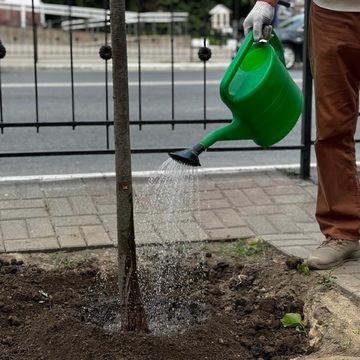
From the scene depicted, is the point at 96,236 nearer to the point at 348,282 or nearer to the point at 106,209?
the point at 106,209

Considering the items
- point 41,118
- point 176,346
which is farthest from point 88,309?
point 41,118

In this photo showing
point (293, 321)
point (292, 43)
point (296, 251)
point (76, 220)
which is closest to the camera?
point (293, 321)

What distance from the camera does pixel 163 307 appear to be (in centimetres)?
324

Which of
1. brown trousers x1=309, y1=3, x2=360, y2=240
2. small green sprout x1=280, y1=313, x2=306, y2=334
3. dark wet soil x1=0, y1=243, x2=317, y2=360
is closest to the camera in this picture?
dark wet soil x1=0, y1=243, x2=317, y2=360

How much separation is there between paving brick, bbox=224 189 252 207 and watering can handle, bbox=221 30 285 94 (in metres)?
1.69

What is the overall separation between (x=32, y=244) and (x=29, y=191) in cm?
108

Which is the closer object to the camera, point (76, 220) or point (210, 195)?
point (76, 220)

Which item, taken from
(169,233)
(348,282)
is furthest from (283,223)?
(348,282)

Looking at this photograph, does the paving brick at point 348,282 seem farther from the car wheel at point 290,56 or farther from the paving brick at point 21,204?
the car wheel at point 290,56

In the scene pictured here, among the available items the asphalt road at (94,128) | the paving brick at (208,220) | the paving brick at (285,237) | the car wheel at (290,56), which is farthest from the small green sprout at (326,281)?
the car wheel at (290,56)

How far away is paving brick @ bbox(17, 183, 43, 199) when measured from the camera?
484 cm

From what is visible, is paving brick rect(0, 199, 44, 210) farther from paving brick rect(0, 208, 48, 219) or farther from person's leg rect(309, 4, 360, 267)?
person's leg rect(309, 4, 360, 267)

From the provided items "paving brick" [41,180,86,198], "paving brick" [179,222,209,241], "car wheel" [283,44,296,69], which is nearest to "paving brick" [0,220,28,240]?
"paving brick" [41,180,86,198]

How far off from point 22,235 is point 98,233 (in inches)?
16.1
